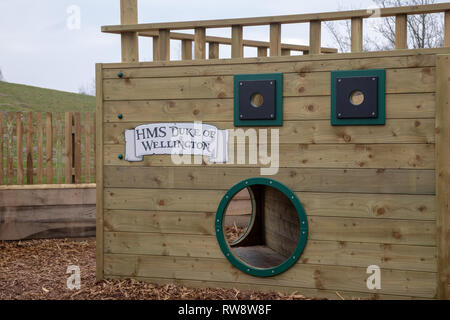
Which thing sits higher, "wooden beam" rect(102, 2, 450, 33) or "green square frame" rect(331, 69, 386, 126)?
"wooden beam" rect(102, 2, 450, 33)

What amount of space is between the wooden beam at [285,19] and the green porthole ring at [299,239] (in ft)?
4.56

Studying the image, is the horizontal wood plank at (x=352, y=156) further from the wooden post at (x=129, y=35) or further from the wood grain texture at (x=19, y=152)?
the wood grain texture at (x=19, y=152)

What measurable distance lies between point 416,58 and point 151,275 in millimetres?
2971

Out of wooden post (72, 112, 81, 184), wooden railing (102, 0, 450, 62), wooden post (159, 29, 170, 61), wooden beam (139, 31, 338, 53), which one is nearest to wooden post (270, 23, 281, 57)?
wooden railing (102, 0, 450, 62)

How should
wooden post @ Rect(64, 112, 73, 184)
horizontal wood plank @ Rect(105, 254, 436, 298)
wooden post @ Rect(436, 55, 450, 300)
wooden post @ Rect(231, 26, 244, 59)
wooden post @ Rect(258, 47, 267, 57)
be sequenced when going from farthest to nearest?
wooden post @ Rect(64, 112, 73, 184), wooden post @ Rect(258, 47, 267, 57), wooden post @ Rect(231, 26, 244, 59), horizontal wood plank @ Rect(105, 254, 436, 298), wooden post @ Rect(436, 55, 450, 300)

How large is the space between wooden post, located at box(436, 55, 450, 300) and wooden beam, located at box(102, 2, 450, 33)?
47 cm

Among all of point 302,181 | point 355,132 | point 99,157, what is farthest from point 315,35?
point 99,157

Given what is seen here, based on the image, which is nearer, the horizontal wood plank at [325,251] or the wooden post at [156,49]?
the horizontal wood plank at [325,251]

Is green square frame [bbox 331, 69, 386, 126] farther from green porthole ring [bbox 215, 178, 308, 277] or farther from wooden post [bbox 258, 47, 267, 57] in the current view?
wooden post [bbox 258, 47, 267, 57]

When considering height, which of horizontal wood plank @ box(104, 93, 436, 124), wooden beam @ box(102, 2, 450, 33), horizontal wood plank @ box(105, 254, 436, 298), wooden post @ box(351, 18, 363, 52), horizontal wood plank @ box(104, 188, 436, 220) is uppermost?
wooden beam @ box(102, 2, 450, 33)

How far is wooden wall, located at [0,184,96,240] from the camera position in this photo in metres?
6.48

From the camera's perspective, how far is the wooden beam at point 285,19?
12.7 ft

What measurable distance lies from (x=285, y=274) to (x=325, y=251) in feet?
1.32

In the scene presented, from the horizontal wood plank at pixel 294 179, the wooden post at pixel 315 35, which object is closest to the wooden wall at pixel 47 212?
the horizontal wood plank at pixel 294 179
